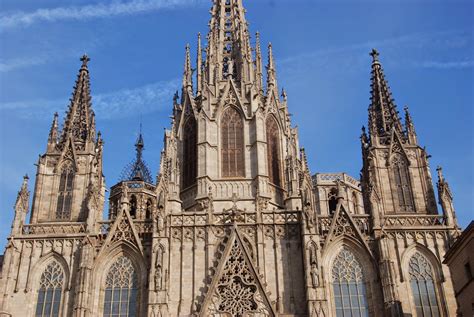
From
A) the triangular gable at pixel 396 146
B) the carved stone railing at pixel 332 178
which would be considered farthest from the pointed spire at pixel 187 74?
the carved stone railing at pixel 332 178

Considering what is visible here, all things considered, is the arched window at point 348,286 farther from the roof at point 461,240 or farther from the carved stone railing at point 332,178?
the carved stone railing at point 332,178

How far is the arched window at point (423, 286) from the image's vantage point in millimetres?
35938

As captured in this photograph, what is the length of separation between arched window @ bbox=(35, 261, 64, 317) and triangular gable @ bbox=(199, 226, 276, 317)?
8.92 metres

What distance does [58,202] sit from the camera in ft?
134

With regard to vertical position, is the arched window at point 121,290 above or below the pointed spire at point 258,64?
below

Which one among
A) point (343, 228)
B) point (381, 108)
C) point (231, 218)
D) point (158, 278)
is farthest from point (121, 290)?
point (381, 108)

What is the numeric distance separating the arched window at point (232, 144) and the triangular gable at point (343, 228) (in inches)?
299

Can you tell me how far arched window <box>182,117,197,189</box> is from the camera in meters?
43.2

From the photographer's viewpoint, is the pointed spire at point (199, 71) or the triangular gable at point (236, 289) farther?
the pointed spire at point (199, 71)

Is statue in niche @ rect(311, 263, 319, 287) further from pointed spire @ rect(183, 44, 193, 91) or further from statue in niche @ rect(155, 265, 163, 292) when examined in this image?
pointed spire @ rect(183, 44, 193, 91)

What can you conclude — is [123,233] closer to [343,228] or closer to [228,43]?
[343,228]

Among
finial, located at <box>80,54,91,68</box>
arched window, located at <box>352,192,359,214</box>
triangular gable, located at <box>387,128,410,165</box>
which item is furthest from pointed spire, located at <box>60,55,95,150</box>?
arched window, located at <box>352,192,359,214</box>

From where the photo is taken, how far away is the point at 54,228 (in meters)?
39.2

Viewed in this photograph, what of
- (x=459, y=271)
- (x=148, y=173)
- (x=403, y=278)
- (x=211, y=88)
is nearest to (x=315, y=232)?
(x=403, y=278)
